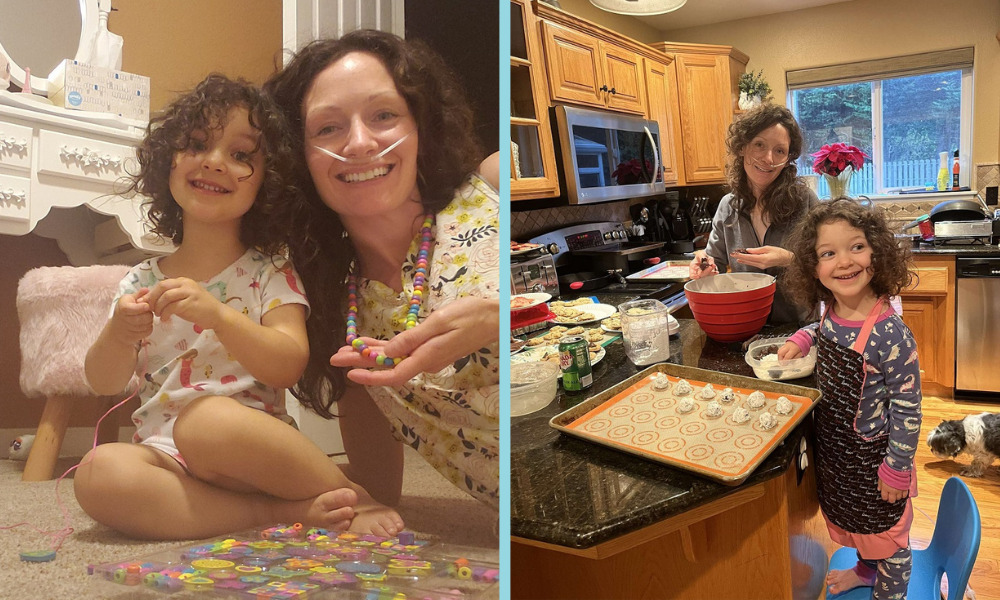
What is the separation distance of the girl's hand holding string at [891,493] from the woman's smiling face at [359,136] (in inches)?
49.7

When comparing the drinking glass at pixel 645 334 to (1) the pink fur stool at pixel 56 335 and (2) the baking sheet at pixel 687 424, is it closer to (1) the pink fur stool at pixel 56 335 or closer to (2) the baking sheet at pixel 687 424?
(2) the baking sheet at pixel 687 424

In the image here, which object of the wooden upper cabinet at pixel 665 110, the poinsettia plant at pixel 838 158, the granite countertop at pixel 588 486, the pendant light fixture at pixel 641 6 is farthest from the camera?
the wooden upper cabinet at pixel 665 110

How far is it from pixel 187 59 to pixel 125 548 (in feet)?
1.65

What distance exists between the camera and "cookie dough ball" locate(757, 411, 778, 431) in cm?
117

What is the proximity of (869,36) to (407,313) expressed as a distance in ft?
16.0

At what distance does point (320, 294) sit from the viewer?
0.68 m

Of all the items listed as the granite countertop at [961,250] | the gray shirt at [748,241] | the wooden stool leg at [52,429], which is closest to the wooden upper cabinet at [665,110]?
the granite countertop at [961,250]

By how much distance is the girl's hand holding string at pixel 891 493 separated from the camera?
4.56ft

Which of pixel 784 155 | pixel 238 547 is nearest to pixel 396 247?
pixel 238 547

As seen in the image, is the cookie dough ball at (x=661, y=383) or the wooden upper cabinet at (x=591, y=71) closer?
the cookie dough ball at (x=661, y=383)

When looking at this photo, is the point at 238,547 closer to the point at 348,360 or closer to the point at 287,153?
the point at 348,360

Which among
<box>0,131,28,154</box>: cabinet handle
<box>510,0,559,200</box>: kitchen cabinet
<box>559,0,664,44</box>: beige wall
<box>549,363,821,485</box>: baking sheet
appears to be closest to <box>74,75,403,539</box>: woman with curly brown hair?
<box>0,131,28,154</box>: cabinet handle

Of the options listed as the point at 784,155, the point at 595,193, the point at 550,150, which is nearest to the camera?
the point at 784,155

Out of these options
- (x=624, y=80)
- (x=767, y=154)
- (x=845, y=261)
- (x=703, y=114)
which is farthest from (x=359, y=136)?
(x=703, y=114)
